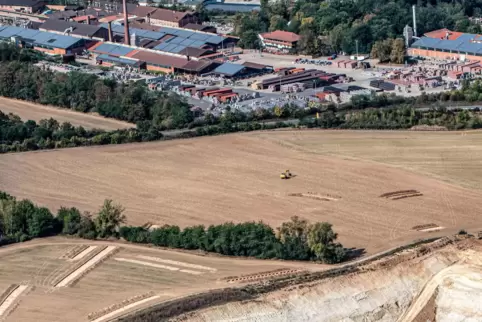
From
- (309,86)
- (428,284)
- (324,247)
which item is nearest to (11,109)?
(309,86)

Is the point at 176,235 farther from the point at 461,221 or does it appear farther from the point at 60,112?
the point at 60,112

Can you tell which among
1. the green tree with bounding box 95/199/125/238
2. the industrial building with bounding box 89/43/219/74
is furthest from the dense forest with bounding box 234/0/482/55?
the green tree with bounding box 95/199/125/238

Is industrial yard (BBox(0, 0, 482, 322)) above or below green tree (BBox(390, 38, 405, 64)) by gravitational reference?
below

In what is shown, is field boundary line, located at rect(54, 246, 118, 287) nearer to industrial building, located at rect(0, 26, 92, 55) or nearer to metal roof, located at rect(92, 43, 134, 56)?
metal roof, located at rect(92, 43, 134, 56)

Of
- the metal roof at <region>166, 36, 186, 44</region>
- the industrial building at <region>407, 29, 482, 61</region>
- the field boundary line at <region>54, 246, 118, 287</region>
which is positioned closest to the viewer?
the field boundary line at <region>54, 246, 118, 287</region>

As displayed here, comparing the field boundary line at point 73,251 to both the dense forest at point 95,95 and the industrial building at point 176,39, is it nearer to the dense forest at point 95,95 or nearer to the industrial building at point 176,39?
the dense forest at point 95,95
